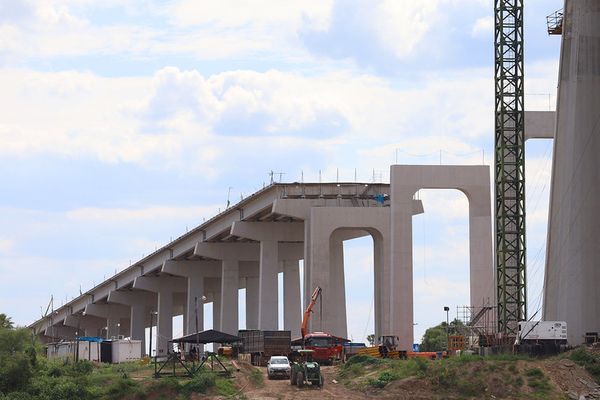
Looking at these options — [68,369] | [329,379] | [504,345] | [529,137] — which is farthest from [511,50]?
[68,369]

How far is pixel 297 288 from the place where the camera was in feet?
416

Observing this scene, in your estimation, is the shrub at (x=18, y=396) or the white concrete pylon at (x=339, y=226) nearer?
the shrub at (x=18, y=396)

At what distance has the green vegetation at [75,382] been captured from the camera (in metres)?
59.6

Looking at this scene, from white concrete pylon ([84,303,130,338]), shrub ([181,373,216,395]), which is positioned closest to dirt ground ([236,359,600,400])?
shrub ([181,373,216,395])

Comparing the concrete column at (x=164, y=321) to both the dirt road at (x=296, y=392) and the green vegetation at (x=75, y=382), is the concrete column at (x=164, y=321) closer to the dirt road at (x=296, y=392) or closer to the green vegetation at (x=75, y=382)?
the green vegetation at (x=75, y=382)

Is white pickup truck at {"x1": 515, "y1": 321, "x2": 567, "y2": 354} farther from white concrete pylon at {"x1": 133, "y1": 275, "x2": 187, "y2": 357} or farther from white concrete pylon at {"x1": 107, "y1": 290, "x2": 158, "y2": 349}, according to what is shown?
white concrete pylon at {"x1": 107, "y1": 290, "x2": 158, "y2": 349}

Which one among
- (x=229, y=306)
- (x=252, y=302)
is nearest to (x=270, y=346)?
(x=229, y=306)

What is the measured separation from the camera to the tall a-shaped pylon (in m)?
72.2

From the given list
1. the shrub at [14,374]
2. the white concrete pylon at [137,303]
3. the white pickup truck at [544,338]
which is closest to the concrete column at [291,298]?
the white concrete pylon at [137,303]

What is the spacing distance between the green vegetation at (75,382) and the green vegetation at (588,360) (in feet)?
61.2

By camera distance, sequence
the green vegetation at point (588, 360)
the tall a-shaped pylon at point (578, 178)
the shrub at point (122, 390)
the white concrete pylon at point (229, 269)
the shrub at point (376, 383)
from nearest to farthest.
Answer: the shrub at point (122, 390), the green vegetation at point (588, 360), the shrub at point (376, 383), the tall a-shaped pylon at point (578, 178), the white concrete pylon at point (229, 269)

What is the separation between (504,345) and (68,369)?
2769cm

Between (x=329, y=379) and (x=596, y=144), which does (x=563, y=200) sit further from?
(x=329, y=379)

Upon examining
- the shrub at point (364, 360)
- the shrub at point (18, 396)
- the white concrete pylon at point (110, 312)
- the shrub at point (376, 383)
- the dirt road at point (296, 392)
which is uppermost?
the white concrete pylon at point (110, 312)
